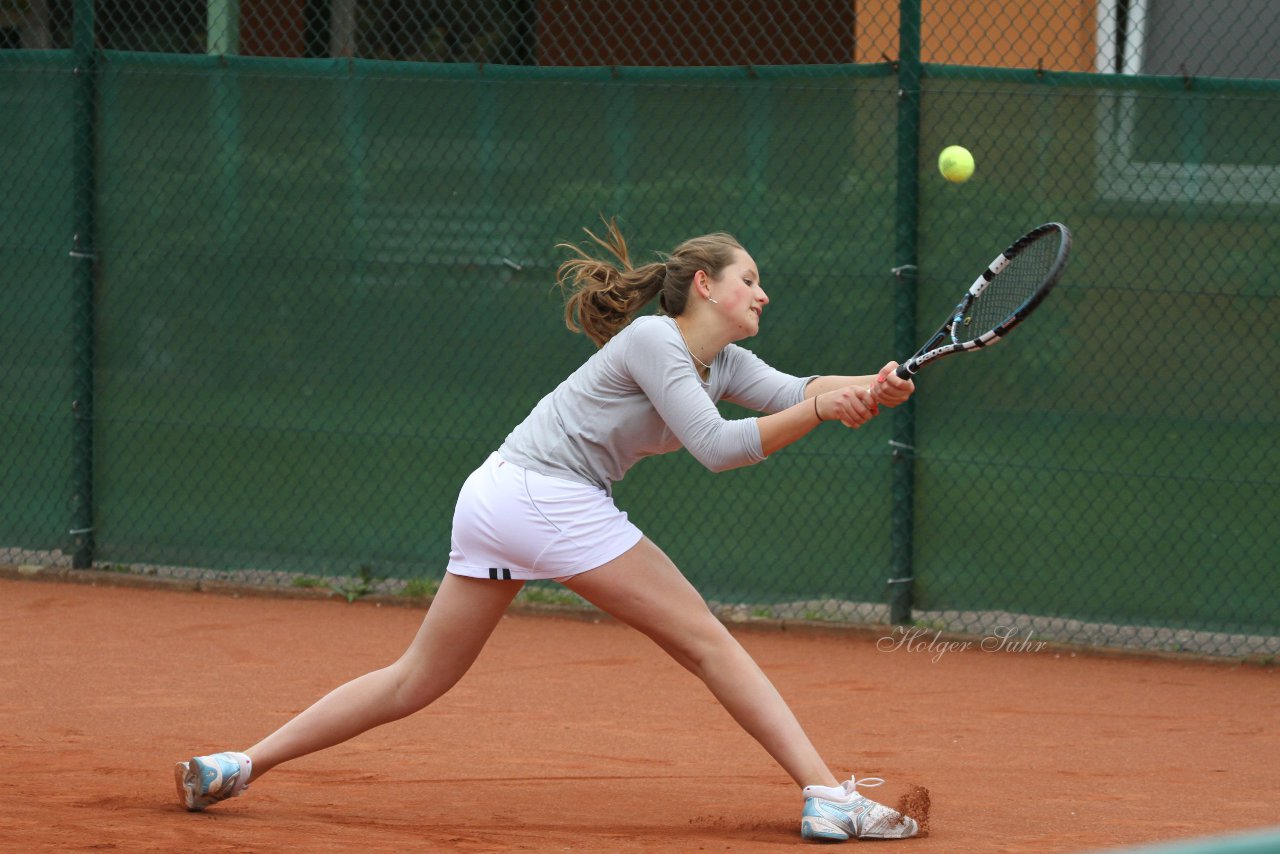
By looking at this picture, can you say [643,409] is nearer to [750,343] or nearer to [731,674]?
[731,674]

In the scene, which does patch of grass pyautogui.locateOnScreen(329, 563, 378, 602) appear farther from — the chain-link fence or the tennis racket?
the tennis racket

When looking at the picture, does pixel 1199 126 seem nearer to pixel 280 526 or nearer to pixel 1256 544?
pixel 1256 544

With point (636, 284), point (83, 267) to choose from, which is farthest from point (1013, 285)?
point (83, 267)

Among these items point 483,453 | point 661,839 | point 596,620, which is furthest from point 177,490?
point 661,839

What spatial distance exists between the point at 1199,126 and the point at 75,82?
5010 millimetres

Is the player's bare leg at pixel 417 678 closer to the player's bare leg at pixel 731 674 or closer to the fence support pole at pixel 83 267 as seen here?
the player's bare leg at pixel 731 674

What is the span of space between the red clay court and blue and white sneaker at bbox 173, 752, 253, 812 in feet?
0.18

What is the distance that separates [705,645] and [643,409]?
575 millimetres

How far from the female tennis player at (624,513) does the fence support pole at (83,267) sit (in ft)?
13.2

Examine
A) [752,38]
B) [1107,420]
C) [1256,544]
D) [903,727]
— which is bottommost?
[903,727]

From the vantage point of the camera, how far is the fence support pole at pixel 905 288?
21.7 ft

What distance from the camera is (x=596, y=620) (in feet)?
22.8

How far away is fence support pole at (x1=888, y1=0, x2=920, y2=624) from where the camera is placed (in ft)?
21.7

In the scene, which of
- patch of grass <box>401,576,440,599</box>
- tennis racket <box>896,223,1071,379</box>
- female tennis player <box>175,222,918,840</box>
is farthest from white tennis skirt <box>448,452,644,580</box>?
patch of grass <box>401,576,440,599</box>
